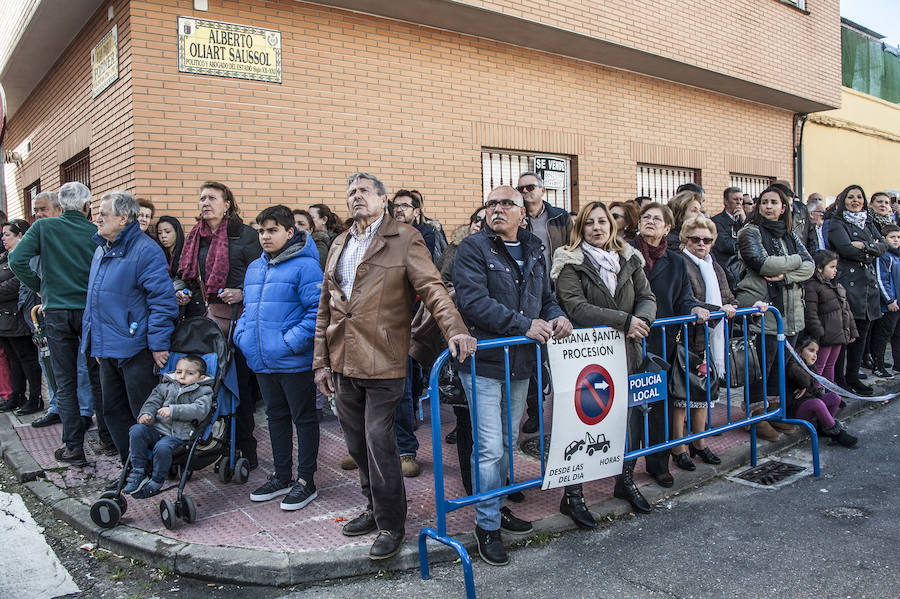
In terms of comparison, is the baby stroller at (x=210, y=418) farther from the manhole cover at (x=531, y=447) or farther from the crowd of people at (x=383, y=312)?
the manhole cover at (x=531, y=447)

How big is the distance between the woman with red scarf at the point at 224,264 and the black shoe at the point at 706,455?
3520 millimetres

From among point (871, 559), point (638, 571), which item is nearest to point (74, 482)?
point (638, 571)

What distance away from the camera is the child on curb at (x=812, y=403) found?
5730mm

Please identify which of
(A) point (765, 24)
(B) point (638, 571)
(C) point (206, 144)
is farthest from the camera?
(A) point (765, 24)

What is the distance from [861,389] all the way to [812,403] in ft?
7.44

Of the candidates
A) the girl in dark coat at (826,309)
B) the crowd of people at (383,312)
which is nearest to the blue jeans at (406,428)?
the crowd of people at (383,312)

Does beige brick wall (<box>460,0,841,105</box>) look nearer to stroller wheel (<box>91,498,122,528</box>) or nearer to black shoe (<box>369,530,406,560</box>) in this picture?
black shoe (<box>369,530,406,560</box>)

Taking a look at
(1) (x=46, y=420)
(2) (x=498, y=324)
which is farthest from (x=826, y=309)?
(1) (x=46, y=420)

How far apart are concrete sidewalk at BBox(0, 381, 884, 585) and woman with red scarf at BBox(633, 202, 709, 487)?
0.19 meters

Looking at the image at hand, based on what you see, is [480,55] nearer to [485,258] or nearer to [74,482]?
[485,258]

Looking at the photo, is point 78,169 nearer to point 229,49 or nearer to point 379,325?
→ point 229,49

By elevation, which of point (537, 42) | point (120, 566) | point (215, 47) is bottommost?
point (120, 566)

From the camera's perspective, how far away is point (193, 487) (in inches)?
189

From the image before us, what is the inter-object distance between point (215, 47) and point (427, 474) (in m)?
4.95
